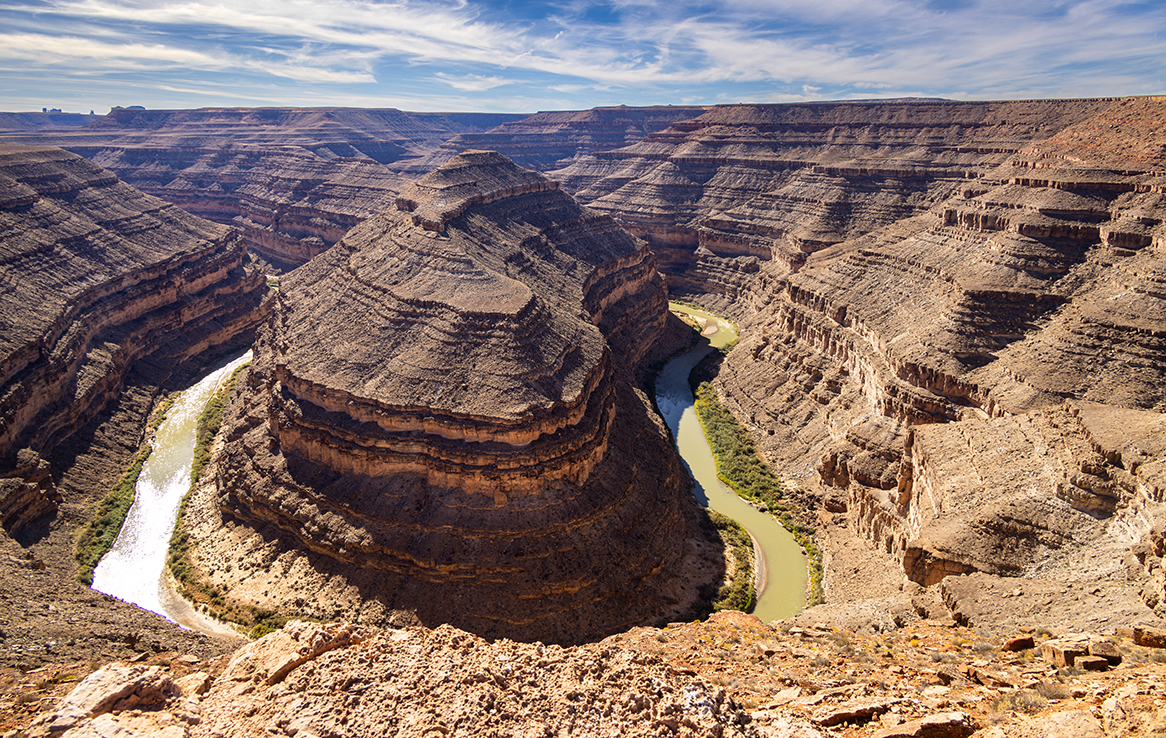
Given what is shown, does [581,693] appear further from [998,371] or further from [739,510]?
[998,371]

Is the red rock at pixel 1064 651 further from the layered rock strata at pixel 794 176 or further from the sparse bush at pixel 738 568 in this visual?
the layered rock strata at pixel 794 176

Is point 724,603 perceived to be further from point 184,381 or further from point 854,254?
point 184,381

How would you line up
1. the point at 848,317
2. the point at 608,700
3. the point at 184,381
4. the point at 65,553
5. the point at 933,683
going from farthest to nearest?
the point at 184,381
the point at 848,317
the point at 65,553
the point at 933,683
the point at 608,700

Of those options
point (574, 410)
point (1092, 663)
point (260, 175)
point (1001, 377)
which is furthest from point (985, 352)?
point (260, 175)

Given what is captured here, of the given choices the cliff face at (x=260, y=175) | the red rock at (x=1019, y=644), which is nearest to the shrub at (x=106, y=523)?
the red rock at (x=1019, y=644)

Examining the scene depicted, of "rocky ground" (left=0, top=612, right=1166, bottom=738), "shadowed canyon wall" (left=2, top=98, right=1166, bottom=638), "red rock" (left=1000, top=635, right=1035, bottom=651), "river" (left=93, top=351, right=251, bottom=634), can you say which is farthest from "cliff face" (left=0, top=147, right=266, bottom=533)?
"red rock" (left=1000, top=635, right=1035, bottom=651)

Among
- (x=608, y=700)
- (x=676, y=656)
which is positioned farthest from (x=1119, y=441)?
(x=608, y=700)
